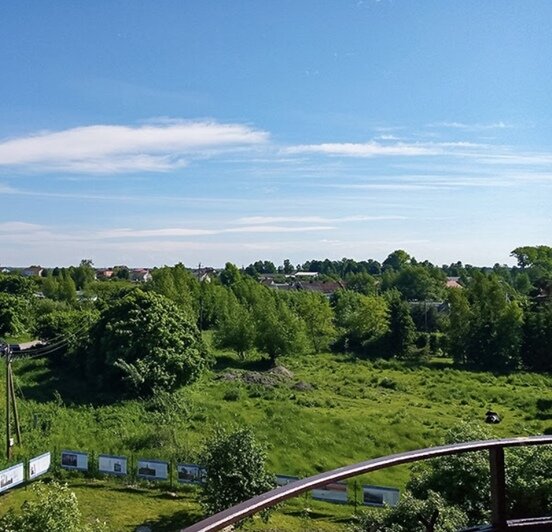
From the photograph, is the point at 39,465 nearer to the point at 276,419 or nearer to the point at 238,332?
the point at 276,419

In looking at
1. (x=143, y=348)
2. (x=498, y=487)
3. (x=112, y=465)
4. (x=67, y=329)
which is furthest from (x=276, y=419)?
(x=498, y=487)

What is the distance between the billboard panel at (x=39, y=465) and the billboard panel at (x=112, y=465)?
1.23m

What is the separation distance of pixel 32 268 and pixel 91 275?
4779 centimetres

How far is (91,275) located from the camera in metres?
64.6

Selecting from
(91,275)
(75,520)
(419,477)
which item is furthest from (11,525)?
(91,275)

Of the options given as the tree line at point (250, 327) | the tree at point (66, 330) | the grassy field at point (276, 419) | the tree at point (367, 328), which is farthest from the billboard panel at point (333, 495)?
the tree at point (367, 328)

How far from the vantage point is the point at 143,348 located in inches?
850

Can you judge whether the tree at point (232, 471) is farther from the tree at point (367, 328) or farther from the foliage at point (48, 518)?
the tree at point (367, 328)

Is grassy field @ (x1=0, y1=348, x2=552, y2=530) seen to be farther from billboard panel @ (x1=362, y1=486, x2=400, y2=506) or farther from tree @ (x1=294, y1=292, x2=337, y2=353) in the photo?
tree @ (x1=294, y1=292, x2=337, y2=353)

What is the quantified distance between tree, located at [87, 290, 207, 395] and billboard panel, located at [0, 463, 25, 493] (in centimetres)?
661

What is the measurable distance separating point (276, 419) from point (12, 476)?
25.2 ft

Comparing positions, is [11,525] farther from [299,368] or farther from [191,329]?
[299,368]

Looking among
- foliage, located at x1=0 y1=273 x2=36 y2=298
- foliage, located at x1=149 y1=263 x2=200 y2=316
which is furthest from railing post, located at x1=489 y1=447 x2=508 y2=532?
foliage, located at x1=0 y1=273 x2=36 y2=298

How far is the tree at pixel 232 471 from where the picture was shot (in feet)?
36.9
